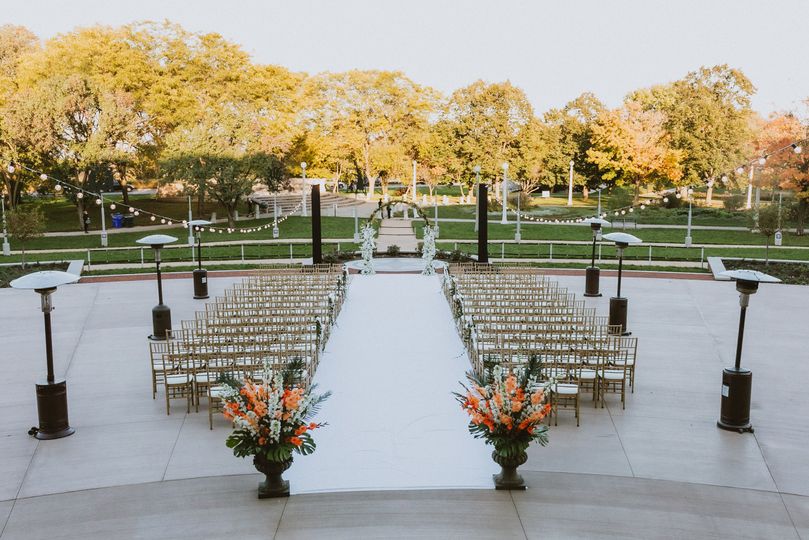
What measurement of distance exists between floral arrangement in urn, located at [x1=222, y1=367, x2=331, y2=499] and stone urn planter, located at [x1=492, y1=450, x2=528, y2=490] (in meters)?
2.18

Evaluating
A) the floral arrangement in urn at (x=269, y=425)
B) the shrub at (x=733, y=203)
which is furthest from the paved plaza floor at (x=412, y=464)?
the shrub at (x=733, y=203)

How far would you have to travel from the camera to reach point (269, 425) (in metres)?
8.00

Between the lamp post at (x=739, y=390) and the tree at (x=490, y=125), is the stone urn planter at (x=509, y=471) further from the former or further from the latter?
the tree at (x=490, y=125)

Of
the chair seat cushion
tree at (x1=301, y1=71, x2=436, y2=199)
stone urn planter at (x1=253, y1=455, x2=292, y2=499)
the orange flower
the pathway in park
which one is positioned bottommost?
stone urn planter at (x1=253, y1=455, x2=292, y2=499)

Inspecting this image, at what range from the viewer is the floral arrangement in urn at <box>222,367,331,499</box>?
26.0 ft

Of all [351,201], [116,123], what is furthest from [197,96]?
[351,201]

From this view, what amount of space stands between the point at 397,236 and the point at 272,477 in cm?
3099

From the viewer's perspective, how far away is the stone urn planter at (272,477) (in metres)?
8.11

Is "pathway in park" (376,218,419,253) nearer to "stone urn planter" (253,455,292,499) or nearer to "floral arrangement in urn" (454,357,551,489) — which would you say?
"floral arrangement in urn" (454,357,551,489)

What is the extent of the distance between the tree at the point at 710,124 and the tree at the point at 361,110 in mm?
22091

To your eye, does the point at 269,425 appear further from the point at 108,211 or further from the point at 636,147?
the point at 636,147

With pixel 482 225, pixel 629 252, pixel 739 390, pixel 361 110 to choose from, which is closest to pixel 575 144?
pixel 361 110

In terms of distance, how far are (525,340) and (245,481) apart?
5780 mm

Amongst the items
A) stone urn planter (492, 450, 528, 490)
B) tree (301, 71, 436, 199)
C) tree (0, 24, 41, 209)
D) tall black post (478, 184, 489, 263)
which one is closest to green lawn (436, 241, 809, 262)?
tall black post (478, 184, 489, 263)
